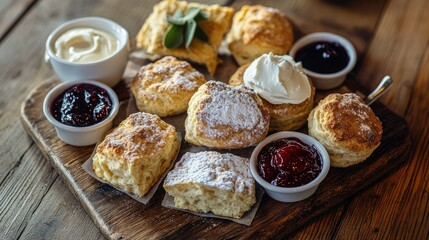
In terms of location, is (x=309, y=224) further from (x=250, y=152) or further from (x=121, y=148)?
(x=121, y=148)

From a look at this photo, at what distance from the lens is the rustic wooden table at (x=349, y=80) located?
3.07 meters

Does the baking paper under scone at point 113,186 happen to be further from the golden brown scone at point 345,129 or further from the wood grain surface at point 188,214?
the golden brown scone at point 345,129

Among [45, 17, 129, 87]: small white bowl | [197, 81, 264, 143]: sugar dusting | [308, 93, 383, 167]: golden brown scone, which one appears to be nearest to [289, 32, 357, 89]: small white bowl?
[308, 93, 383, 167]: golden brown scone

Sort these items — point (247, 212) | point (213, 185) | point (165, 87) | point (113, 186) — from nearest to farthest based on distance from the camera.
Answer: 1. point (213, 185)
2. point (247, 212)
3. point (113, 186)
4. point (165, 87)

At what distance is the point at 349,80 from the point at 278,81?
0.85 metres

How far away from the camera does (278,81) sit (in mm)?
3207

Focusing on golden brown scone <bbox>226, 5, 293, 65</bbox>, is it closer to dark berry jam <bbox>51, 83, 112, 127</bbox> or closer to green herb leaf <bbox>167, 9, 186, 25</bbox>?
green herb leaf <bbox>167, 9, 186, 25</bbox>

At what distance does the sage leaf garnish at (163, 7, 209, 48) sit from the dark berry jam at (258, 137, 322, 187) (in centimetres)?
114

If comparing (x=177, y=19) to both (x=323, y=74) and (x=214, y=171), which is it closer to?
(x=323, y=74)

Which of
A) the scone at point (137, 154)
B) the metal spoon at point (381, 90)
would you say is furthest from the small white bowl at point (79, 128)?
the metal spoon at point (381, 90)

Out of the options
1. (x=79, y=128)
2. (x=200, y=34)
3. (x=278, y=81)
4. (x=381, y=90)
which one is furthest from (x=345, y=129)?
(x=79, y=128)

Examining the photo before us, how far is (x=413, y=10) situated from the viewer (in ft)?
15.2

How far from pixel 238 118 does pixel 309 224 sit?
0.76 meters

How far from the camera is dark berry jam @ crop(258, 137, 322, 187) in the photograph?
2885 mm
